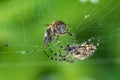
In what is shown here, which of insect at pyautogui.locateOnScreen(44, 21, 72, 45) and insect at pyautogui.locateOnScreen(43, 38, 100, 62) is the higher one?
insect at pyautogui.locateOnScreen(44, 21, 72, 45)

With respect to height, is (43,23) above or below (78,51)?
above

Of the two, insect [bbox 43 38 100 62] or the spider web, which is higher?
the spider web

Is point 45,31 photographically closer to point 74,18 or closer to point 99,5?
point 74,18
